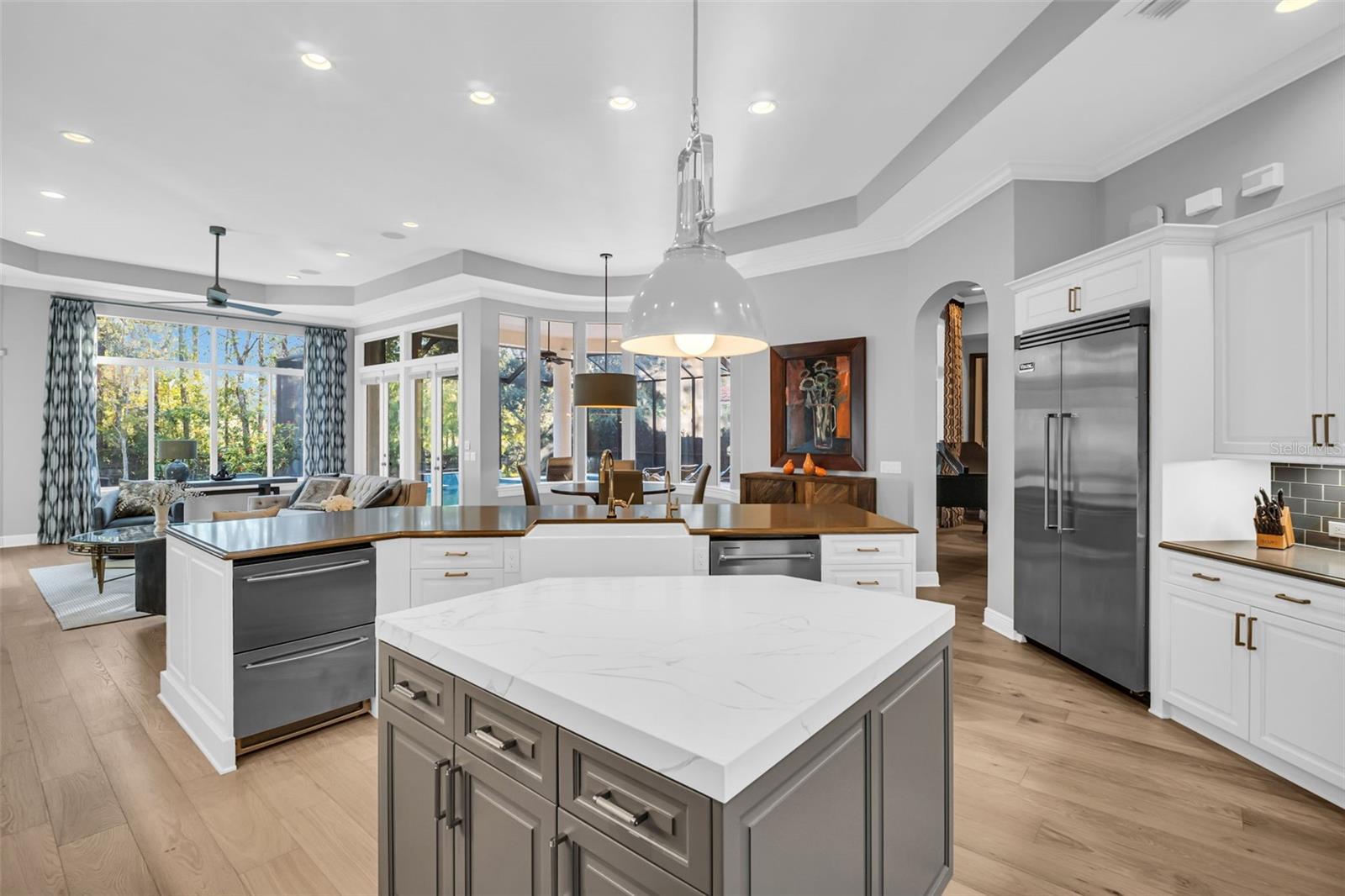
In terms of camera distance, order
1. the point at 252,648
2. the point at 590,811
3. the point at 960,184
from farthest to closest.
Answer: the point at 960,184 → the point at 252,648 → the point at 590,811

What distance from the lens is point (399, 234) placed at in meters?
5.87

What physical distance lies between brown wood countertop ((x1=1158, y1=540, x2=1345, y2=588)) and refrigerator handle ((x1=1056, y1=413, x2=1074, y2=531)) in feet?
1.81

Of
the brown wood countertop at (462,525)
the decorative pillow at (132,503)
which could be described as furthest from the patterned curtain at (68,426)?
the brown wood countertop at (462,525)

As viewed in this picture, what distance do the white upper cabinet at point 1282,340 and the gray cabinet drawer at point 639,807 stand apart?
2982mm

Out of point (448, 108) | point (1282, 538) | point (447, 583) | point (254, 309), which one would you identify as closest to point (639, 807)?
point (447, 583)

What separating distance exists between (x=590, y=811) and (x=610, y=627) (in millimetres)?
481

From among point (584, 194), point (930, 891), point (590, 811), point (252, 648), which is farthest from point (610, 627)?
point (584, 194)

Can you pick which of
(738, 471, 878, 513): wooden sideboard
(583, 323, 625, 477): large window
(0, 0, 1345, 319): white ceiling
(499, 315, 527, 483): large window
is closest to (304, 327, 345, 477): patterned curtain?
(499, 315, 527, 483): large window

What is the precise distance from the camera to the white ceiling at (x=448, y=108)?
2840 millimetres

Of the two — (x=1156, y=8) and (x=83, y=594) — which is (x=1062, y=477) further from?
(x=83, y=594)

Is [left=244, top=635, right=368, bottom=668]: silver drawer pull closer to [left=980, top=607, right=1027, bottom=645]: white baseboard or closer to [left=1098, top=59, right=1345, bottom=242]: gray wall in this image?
[left=980, top=607, right=1027, bottom=645]: white baseboard

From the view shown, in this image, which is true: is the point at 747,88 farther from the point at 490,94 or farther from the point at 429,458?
the point at 429,458

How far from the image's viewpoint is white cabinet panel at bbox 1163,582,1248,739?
2.49 meters

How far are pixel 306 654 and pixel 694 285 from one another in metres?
2.28
